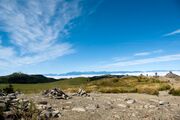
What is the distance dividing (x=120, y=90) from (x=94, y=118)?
24.5m

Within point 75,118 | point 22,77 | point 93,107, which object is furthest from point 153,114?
point 22,77

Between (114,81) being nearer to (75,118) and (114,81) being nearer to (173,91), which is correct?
(173,91)

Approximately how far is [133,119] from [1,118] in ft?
26.3

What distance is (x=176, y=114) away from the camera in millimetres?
20281

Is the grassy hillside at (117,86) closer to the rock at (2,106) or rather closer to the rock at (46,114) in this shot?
the rock at (46,114)

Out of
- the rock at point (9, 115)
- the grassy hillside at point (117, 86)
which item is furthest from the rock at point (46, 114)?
the grassy hillside at point (117, 86)

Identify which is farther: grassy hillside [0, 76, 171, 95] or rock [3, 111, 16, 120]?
grassy hillside [0, 76, 171, 95]

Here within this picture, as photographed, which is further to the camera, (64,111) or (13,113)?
(64,111)

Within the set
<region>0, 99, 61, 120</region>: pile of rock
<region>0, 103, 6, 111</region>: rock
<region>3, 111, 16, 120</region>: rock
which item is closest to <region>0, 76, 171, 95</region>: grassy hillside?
<region>0, 99, 61, 120</region>: pile of rock

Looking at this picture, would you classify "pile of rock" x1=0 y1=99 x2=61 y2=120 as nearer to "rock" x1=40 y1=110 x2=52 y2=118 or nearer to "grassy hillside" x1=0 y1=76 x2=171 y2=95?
"rock" x1=40 y1=110 x2=52 y2=118

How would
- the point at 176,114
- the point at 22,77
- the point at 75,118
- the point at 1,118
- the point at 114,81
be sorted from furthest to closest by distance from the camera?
1. the point at 22,77
2. the point at 114,81
3. the point at 176,114
4. the point at 75,118
5. the point at 1,118

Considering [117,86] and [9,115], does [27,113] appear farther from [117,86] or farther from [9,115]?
[117,86]

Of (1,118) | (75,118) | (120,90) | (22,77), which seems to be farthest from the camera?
(22,77)

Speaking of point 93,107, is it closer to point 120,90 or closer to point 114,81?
point 120,90
